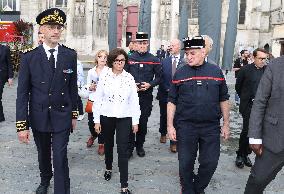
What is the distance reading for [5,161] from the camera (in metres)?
5.89

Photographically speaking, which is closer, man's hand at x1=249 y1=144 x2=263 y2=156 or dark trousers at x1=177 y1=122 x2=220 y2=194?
man's hand at x1=249 y1=144 x2=263 y2=156

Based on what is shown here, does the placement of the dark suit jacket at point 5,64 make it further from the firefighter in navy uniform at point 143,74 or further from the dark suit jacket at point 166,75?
the dark suit jacket at point 166,75

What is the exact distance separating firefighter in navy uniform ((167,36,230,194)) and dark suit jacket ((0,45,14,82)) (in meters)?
5.59

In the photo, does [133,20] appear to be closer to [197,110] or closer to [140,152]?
[140,152]

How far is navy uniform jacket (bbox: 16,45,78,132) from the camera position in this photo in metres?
4.13

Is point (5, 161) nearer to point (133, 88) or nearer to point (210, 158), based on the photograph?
point (133, 88)

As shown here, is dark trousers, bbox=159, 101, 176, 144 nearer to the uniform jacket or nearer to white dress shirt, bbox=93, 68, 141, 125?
white dress shirt, bbox=93, 68, 141, 125

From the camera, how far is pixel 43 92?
4.15m

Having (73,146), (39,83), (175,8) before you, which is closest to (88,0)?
(175,8)

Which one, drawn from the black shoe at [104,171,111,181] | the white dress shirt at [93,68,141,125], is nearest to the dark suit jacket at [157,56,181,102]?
the white dress shirt at [93,68,141,125]

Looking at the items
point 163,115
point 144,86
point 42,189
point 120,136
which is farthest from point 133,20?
point 42,189

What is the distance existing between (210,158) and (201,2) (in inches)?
113

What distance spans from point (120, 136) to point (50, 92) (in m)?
1.16

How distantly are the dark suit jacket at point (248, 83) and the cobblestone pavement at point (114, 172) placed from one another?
108 cm
